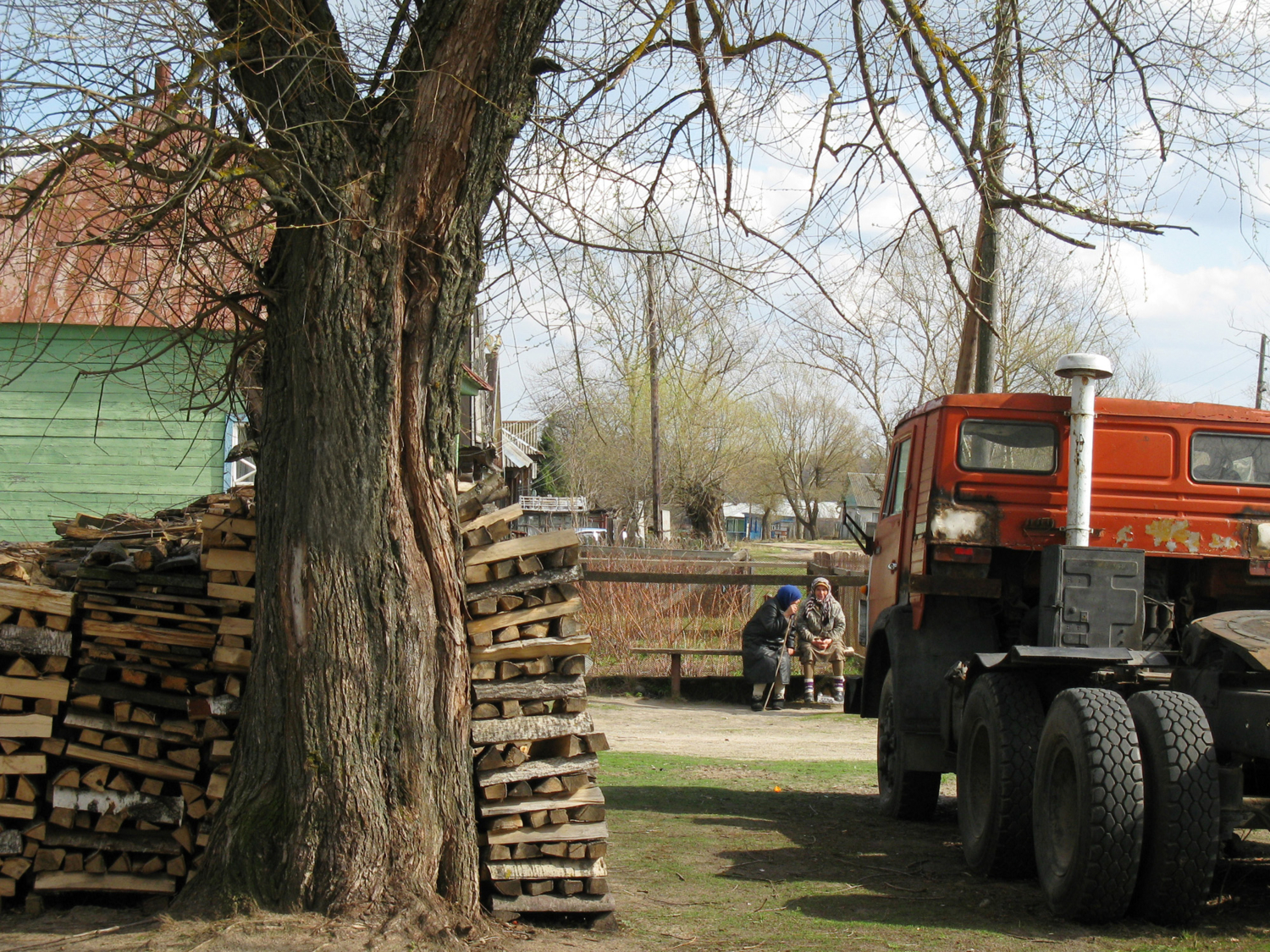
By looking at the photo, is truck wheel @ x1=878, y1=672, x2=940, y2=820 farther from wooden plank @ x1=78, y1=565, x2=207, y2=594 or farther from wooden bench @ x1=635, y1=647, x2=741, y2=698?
wooden bench @ x1=635, y1=647, x2=741, y2=698

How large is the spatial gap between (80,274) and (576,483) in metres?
37.1

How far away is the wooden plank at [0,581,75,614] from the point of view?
5266mm

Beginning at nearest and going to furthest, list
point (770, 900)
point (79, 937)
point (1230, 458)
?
point (79, 937) → point (770, 900) → point (1230, 458)

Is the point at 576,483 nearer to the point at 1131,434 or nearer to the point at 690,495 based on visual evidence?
the point at 690,495

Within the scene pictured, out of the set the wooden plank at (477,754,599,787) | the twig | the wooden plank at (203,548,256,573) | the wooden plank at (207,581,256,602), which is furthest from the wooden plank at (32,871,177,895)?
the wooden plank at (477,754,599,787)

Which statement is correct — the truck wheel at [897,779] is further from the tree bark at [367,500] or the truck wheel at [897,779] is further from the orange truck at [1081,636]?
the tree bark at [367,500]

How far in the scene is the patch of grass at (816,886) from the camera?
16.4ft

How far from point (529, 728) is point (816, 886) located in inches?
73.2

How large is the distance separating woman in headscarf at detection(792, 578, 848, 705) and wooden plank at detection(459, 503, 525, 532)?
29.8ft

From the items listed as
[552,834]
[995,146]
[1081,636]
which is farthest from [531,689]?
[995,146]

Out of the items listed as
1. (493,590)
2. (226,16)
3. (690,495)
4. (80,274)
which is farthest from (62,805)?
(690,495)

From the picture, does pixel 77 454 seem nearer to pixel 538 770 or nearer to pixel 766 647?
pixel 766 647

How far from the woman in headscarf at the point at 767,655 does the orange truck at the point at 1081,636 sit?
17.0ft

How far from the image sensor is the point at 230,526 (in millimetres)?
5355
